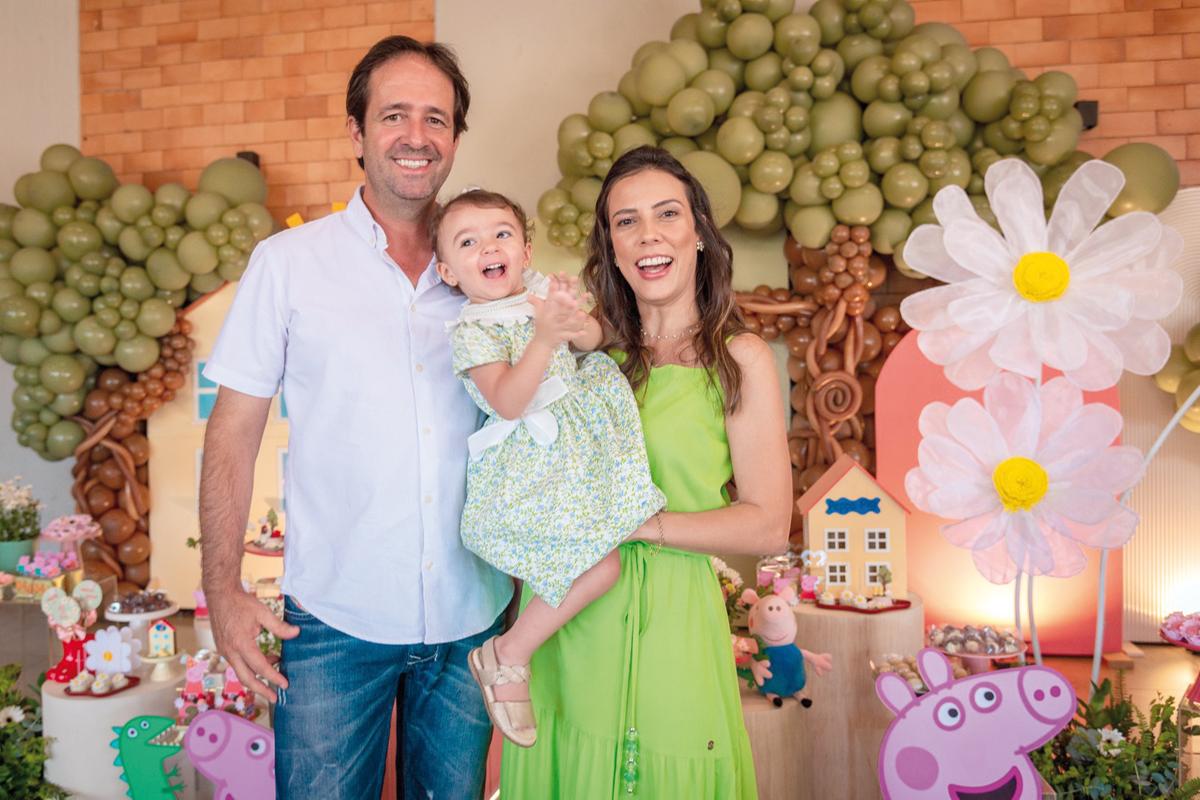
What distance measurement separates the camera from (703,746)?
159cm

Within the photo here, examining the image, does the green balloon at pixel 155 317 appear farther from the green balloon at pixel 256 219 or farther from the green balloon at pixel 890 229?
the green balloon at pixel 890 229

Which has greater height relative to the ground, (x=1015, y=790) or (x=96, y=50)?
(x=96, y=50)

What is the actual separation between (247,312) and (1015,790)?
1.97 m

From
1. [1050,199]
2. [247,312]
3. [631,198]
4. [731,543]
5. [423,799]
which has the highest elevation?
[1050,199]

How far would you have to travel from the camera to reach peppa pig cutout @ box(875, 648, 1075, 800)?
83.4 inches

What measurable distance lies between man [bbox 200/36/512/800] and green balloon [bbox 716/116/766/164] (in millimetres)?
2031

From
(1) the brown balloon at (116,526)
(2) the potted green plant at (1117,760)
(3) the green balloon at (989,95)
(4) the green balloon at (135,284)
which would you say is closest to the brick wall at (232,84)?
(4) the green balloon at (135,284)

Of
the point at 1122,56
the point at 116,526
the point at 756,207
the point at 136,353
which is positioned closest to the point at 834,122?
the point at 756,207

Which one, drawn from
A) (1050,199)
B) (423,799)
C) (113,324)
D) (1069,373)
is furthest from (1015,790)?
(113,324)

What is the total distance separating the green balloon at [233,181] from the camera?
14.2 feet

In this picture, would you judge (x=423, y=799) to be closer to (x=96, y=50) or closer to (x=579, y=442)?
(x=579, y=442)

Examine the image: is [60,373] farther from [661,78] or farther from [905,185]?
[905,185]

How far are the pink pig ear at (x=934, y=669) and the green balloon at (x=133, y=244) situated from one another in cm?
372

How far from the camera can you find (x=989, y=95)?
363cm
